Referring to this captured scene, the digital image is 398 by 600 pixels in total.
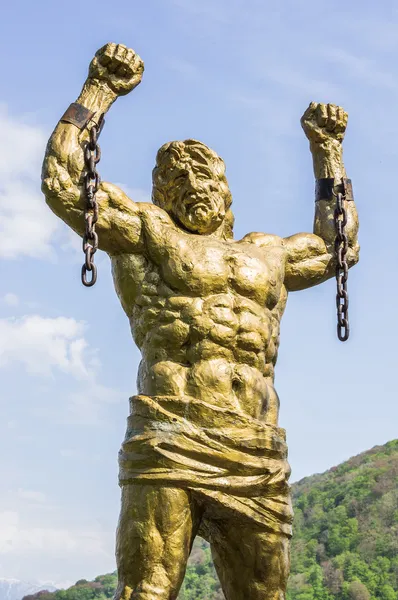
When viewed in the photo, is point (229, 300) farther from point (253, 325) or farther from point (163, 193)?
point (163, 193)

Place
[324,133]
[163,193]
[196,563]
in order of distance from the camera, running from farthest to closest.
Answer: [196,563] < [324,133] < [163,193]

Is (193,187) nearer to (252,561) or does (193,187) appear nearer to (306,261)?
(306,261)

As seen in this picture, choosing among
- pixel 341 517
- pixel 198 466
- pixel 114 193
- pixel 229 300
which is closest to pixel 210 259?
pixel 229 300

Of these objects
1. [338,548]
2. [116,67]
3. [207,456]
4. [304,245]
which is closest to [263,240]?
[304,245]

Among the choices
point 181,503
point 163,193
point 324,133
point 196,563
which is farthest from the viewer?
point 196,563

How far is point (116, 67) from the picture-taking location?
700 cm

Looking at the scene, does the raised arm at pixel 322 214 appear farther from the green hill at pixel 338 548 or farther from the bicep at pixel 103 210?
the green hill at pixel 338 548

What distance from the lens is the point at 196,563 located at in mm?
26031

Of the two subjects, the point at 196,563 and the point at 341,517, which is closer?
the point at 196,563

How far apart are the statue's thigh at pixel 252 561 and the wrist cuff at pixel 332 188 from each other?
8.02 ft

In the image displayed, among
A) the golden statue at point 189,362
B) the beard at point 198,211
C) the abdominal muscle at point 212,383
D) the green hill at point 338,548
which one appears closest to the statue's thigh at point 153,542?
the golden statue at point 189,362

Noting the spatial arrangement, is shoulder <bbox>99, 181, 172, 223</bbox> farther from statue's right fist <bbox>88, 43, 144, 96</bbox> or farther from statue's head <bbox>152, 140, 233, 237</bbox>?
statue's right fist <bbox>88, 43, 144, 96</bbox>

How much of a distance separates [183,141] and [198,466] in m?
2.16

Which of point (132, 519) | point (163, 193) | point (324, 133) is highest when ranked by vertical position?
point (324, 133)
